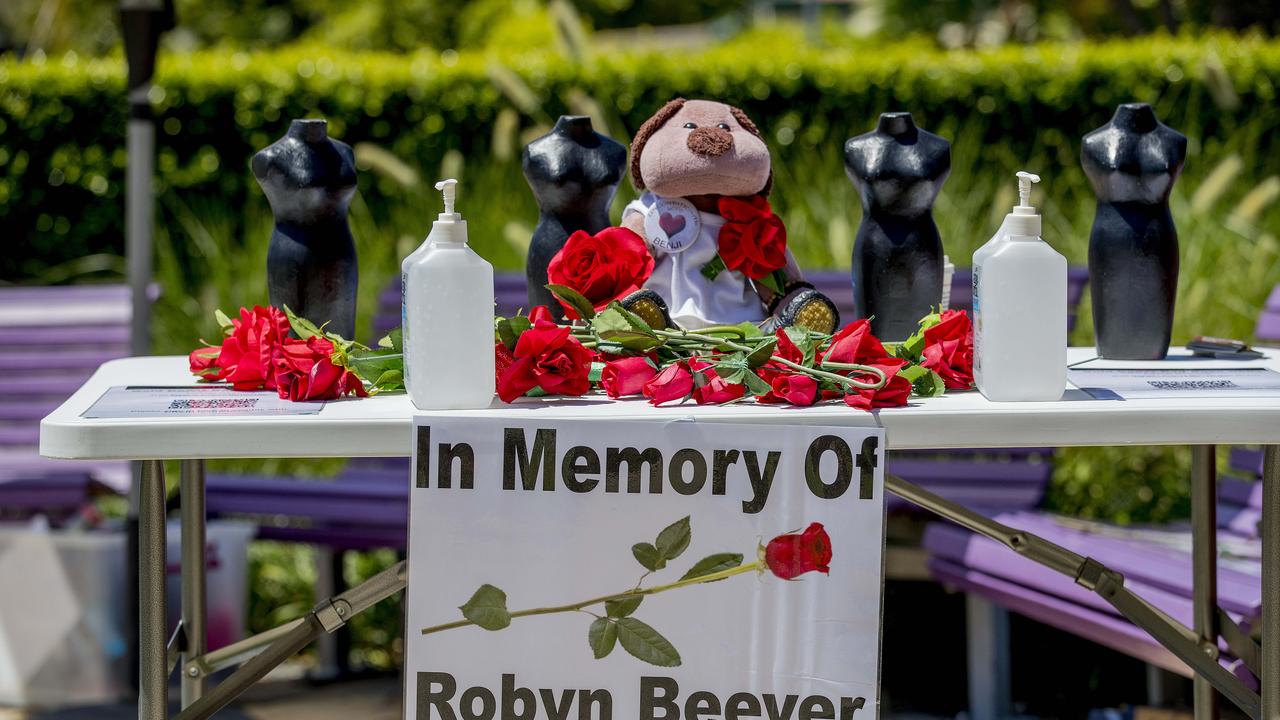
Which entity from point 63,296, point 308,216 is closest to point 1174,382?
point 308,216

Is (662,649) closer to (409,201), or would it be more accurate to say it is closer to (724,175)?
(724,175)

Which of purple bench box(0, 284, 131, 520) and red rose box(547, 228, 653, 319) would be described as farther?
purple bench box(0, 284, 131, 520)

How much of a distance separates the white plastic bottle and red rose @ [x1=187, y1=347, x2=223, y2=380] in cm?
43

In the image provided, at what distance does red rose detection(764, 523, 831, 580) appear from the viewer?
1732mm

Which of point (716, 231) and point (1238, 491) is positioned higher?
point (716, 231)

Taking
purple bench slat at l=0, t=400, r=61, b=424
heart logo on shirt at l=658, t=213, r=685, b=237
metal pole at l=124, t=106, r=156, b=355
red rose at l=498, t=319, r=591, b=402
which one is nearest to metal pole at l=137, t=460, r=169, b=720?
red rose at l=498, t=319, r=591, b=402

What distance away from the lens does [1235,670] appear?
2.34 m

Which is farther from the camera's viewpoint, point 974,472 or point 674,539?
point 974,472

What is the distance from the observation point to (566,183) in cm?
229

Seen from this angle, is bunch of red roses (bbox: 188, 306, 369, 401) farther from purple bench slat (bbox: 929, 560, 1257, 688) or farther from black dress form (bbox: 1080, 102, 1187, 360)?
purple bench slat (bbox: 929, 560, 1257, 688)

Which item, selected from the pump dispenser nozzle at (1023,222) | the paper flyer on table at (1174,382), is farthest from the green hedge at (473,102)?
the pump dispenser nozzle at (1023,222)

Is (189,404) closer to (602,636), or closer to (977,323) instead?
(602,636)

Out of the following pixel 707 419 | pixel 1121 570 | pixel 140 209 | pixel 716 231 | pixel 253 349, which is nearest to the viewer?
pixel 707 419

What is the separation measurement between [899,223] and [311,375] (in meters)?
0.93
